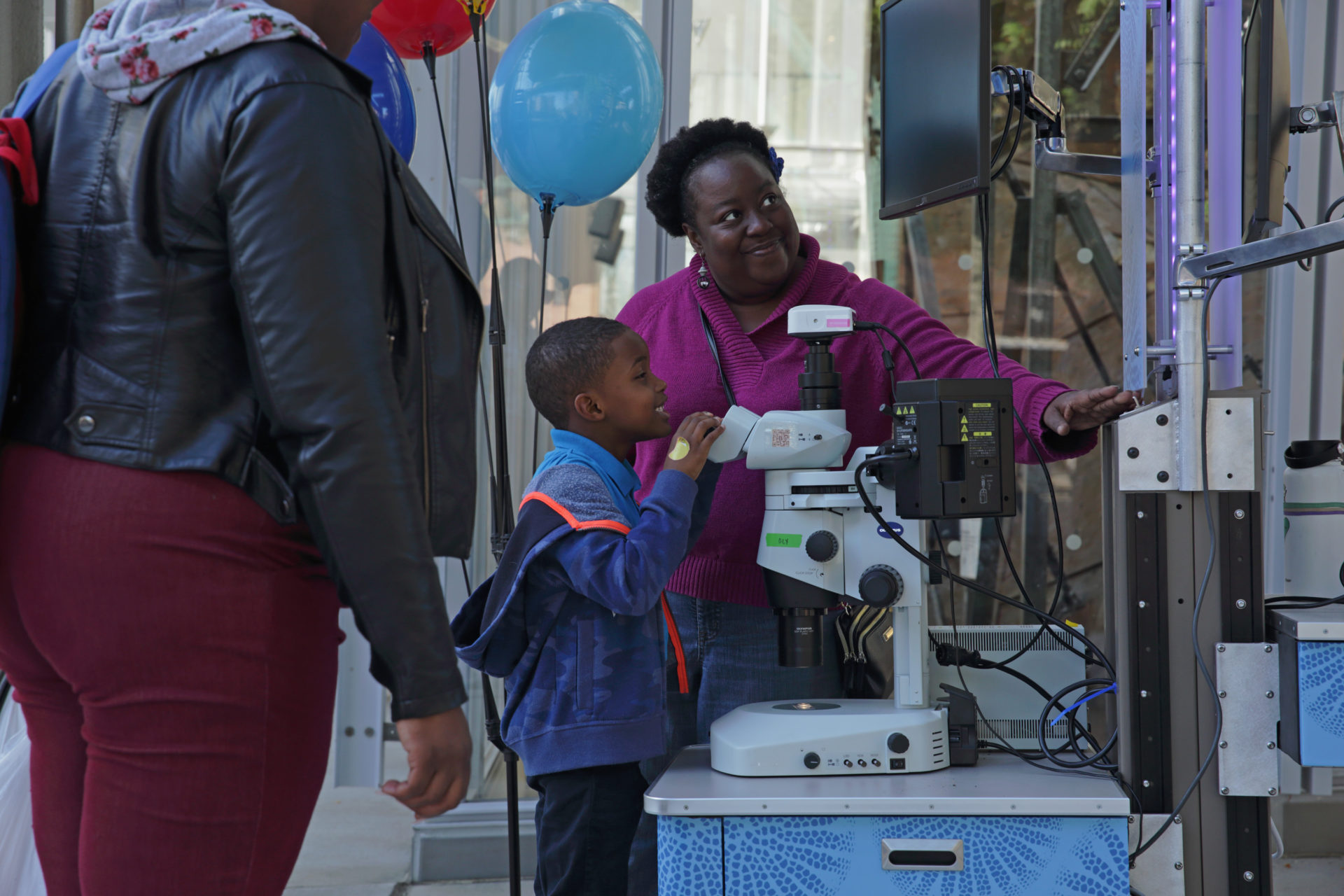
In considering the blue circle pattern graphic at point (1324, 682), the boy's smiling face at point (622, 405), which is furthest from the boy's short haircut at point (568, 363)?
the blue circle pattern graphic at point (1324, 682)

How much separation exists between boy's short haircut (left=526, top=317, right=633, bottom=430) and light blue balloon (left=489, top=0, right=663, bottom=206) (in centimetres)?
64

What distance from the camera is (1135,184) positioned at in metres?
1.60

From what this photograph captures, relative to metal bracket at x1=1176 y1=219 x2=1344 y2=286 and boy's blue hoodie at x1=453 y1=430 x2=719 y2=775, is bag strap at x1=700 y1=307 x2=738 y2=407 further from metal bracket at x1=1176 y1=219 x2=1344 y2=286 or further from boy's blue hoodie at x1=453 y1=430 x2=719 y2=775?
metal bracket at x1=1176 y1=219 x2=1344 y2=286

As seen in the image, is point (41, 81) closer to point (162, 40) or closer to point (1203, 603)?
point (162, 40)

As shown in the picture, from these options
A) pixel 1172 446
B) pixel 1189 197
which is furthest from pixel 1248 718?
pixel 1189 197

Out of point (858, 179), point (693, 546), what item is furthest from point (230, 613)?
point (858, 179)

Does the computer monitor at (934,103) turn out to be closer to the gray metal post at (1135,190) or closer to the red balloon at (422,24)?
the gray metal post at (1135,190)

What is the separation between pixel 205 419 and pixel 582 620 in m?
0.84

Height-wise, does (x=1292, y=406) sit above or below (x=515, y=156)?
below

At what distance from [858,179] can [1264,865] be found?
2.59m

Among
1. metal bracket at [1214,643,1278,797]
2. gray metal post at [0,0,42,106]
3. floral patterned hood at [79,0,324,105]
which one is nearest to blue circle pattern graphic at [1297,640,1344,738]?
metal bracket at [1214,643,1278,797]

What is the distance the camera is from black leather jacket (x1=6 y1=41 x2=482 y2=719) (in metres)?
0.79

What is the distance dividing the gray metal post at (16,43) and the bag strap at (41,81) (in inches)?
73.4

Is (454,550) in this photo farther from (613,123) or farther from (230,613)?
(613,123)
